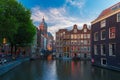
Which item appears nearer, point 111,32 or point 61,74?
point 61,74

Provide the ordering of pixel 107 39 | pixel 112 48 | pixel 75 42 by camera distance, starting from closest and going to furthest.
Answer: pixel 112 48, pixel 107 39, pixel 75 42

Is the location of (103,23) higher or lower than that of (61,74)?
higher

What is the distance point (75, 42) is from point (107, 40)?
52.1 m

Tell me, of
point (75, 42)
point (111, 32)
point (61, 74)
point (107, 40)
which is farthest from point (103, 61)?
point (75, 42)

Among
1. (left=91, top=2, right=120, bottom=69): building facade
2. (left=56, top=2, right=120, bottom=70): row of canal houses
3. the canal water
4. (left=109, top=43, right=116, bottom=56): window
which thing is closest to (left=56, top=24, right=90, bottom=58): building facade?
(left=56, top=2, right=120, bottom=70): row of canal houses

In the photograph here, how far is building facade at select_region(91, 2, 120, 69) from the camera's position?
37.9m

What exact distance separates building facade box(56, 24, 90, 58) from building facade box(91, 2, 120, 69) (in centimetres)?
4167

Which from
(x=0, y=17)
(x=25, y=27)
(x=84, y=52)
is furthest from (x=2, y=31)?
(x=84, y=52)

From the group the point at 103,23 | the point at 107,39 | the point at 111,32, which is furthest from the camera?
the point at 103,23

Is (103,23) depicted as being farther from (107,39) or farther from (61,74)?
(61,74)

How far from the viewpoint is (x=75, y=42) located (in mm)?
94000

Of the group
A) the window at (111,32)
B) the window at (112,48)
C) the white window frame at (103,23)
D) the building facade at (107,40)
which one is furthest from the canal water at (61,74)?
the white window frame at (103,23)

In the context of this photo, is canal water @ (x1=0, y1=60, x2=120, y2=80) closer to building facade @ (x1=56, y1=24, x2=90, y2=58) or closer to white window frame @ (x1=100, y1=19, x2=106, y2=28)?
white window frame @ (x1=100, y1=19, x2=106, y2=28)

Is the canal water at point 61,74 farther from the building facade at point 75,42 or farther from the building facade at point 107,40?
the building facade at point 75,42
